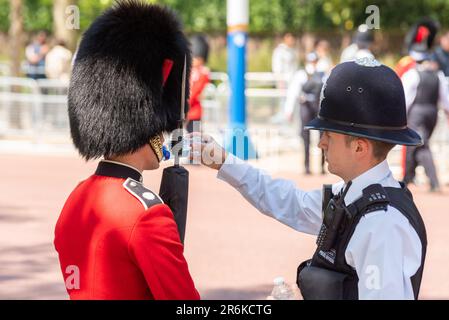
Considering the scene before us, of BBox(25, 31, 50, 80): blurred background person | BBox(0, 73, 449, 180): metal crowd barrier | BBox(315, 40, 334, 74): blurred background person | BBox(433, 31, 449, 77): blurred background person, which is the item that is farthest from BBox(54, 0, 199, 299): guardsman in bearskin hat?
BBox(25, 31, 50, 80): blurred background person

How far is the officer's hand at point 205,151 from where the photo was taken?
10.6 feet

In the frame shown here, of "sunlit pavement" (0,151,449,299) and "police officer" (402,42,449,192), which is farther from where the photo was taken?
"police officer" (402,42,449,192)

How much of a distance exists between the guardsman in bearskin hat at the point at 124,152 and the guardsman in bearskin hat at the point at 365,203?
16.7 inches

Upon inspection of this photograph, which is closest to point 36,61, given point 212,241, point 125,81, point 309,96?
point 309,96

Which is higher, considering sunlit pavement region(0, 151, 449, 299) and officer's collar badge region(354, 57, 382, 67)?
officer's collar badge region(354, 57, 382, 67)

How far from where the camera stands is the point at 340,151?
9.73 feet

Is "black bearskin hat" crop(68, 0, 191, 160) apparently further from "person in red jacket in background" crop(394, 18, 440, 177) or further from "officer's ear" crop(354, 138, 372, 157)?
"person in red jacket in background" crop(394, 18, 440, 177)

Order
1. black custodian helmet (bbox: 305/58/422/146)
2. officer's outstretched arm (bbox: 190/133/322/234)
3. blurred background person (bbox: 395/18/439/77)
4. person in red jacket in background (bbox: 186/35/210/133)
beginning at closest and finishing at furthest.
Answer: black custodian helmet (bbox: 305/58/422/146) → officer's outstretched arm (bbox: 190/133/322/234) → blurred background person (bbox: 395/18/439/77) → person in red jacket in background (bbox: 186/35/210/133)

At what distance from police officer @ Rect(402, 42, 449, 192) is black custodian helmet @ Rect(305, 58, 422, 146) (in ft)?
27.0

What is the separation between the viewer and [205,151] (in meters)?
3.28

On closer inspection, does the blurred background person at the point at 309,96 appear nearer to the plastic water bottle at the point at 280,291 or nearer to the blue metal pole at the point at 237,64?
the blue metal pole at the point at 237,64

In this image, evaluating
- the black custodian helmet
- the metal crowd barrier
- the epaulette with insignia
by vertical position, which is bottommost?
the metal crowd barrier

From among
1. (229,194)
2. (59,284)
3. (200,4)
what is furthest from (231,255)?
(200,4)

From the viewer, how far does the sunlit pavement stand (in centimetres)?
700
